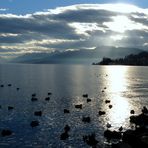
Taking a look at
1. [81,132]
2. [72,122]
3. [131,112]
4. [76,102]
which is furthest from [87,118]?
[76,102]

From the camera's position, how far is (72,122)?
7538cm

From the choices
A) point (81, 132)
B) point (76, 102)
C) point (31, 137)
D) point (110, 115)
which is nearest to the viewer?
point (31, 137)

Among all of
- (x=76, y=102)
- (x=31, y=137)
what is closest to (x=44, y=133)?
(x=31, y=137)

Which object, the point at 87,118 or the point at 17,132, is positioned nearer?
the point at 17,132

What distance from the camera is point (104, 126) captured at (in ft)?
236

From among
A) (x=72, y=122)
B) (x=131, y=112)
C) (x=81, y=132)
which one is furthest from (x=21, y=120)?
(x=131, y=112)

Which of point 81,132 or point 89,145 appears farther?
point 81,132

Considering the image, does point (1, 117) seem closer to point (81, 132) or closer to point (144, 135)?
point (81, 132)

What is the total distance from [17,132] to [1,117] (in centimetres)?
1478

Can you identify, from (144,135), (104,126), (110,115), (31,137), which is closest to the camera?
(144,135)

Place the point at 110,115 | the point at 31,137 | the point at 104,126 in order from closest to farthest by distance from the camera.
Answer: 1. the point at 31,137
2. the point at 104,126
3. the point at 110,115

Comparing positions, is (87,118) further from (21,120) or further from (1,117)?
(1,117)

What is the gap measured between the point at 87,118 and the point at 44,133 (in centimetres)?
1356

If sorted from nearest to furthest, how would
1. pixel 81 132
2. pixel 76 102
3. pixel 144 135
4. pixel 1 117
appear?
pixel 144 135
pixel 81 132
pixel 1 117
pixel 76 102
